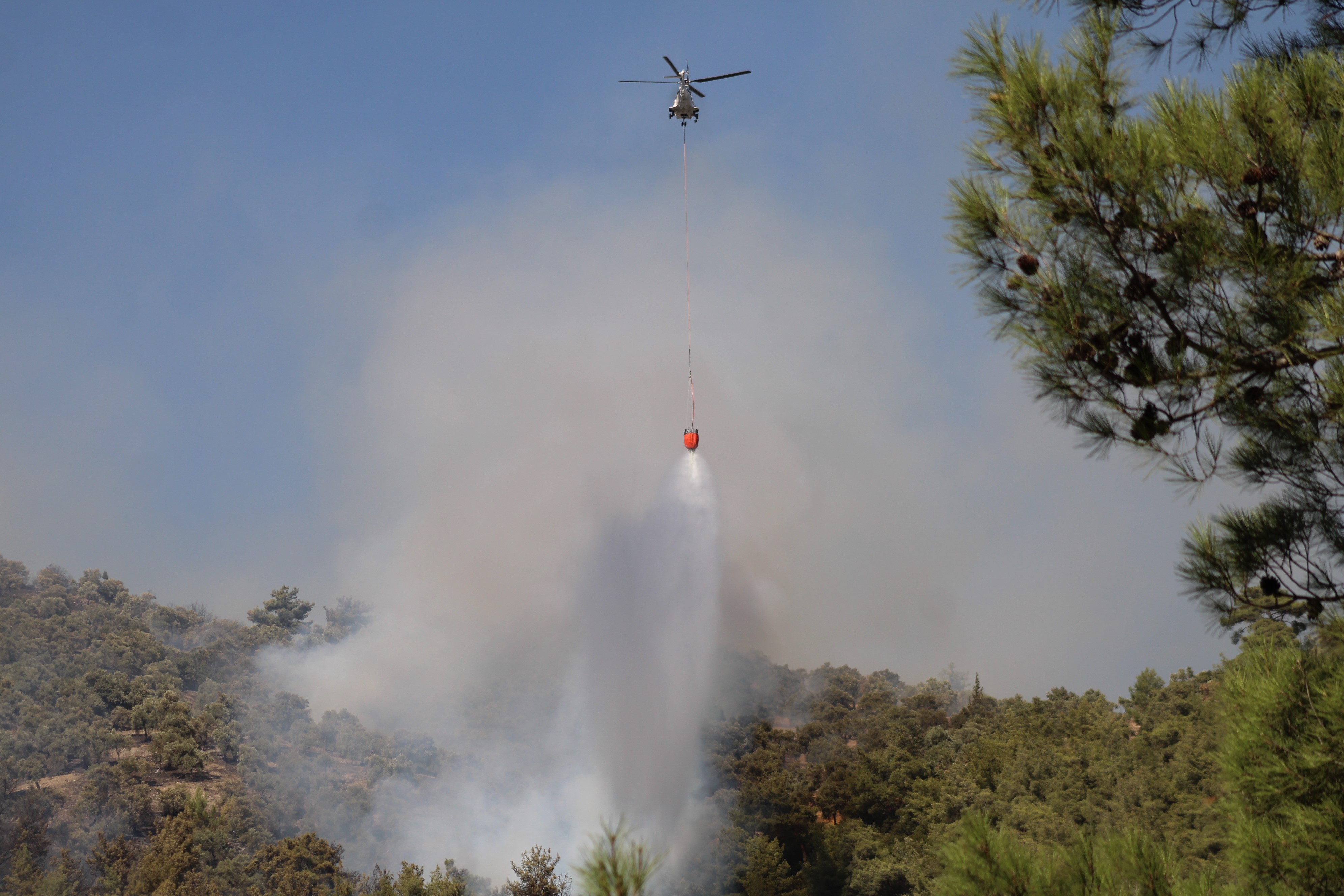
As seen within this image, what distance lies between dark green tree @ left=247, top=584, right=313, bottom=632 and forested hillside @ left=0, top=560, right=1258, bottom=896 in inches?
666

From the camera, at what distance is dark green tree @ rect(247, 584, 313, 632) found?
266ft

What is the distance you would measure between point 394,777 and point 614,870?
50.1 metres

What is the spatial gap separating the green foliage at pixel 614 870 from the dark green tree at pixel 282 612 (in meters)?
85.3

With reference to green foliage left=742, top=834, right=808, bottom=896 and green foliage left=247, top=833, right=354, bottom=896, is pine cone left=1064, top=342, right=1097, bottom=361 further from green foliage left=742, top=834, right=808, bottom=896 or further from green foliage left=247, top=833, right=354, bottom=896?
green foliage left=247, top=833, right=354, bottom=896

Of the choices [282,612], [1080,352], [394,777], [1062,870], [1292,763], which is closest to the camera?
[1292,763]

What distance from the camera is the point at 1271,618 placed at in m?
5.62

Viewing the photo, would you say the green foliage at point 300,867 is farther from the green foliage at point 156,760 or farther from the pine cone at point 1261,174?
the pine cone at point 1261,174

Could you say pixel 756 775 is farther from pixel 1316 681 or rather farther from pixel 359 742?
pixel 1316 681

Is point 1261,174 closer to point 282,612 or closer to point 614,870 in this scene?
point 614,870

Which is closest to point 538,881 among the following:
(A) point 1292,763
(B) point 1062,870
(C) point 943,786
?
(C) point 943,786

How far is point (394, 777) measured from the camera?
4888 cm

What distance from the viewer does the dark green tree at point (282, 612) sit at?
81000mm

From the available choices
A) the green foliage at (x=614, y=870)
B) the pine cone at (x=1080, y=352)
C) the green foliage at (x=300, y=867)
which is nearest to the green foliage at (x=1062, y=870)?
the green foliage at (x=614, y=870)

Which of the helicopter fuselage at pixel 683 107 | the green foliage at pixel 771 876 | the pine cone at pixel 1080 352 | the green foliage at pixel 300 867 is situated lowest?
the green foliage at pixel 771 876
